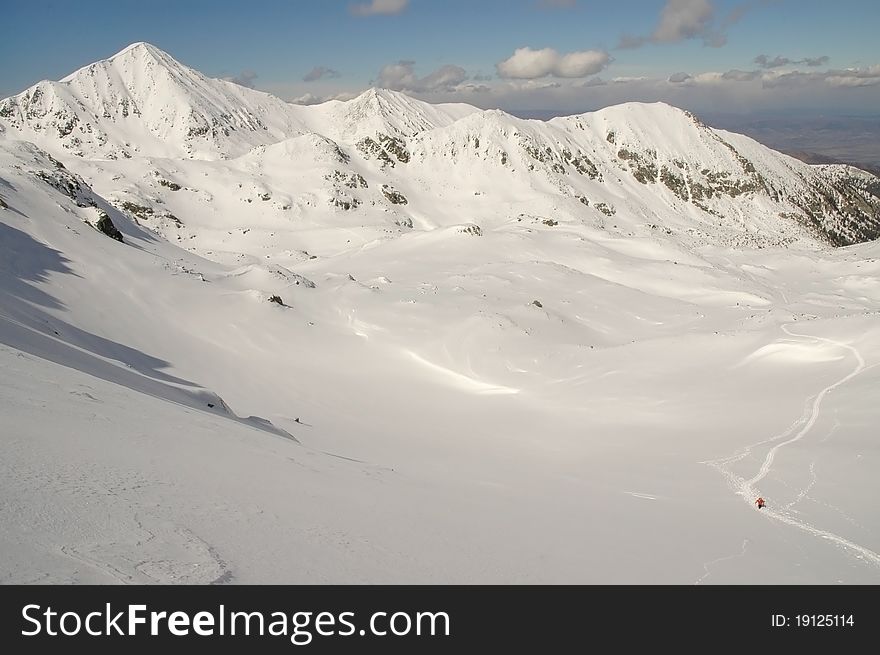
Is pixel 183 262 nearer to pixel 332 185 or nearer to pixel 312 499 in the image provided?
pixel 312 499

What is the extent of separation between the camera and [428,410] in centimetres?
2488

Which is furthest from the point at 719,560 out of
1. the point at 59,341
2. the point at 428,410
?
the point at 59,341

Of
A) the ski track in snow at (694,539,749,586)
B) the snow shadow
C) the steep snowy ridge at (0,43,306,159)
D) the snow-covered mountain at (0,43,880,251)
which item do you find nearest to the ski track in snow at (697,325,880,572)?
the ski track in snow at (694,539,749,586)

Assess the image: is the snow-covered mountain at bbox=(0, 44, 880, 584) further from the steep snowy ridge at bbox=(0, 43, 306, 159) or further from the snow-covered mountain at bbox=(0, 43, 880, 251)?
the steep snowy ridge at bbox=(0, 43, 306, 159)

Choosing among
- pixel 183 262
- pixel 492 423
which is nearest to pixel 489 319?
pixel 492 423

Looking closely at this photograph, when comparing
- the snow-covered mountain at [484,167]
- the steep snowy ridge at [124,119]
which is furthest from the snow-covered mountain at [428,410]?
the steep snowy ridge at [124,119]

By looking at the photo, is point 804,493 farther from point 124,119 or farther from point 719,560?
point 124,119

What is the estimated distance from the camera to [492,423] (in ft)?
76.7

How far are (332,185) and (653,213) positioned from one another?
74082 millimetres

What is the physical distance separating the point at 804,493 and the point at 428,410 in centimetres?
1462

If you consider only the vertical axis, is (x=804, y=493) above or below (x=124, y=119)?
below

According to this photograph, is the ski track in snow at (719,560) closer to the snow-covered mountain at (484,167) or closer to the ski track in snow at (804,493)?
the ski track in snow at (804,493)

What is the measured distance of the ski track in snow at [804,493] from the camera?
11.1 meters

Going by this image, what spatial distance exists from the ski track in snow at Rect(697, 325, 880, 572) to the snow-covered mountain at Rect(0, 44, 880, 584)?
0.11 metres
